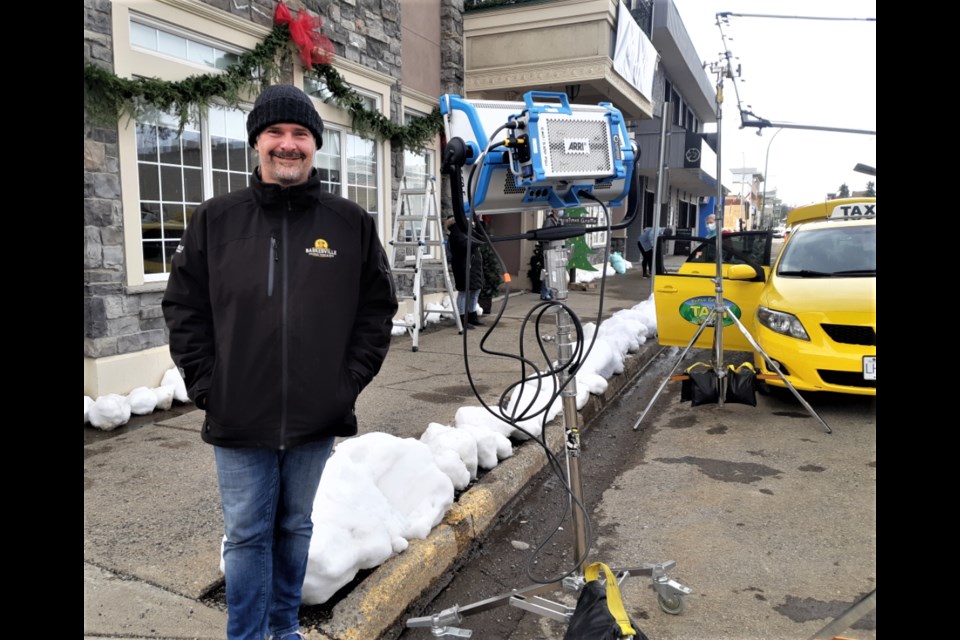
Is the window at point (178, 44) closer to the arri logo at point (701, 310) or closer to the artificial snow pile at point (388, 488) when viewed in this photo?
the artificial snow pile at point (388, 488)

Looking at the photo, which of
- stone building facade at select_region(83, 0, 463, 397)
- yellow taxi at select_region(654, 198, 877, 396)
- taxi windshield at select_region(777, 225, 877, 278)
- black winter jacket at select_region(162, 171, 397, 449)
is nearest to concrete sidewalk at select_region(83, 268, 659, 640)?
stone building facade at select_region(83, 0, 463, 397)

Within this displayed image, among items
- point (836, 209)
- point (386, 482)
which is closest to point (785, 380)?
point (386, 482)

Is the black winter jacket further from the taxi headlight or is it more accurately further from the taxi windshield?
the taxi windshield

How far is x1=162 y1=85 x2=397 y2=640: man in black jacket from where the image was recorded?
2059mm

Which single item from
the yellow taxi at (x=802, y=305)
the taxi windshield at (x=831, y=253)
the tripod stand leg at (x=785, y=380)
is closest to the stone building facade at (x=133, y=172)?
the yellow taxi at (x=802, y=305)

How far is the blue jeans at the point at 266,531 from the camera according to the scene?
6.95ft

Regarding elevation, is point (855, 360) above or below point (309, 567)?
above

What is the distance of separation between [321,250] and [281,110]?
44 cm

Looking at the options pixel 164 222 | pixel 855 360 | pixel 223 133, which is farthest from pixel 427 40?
pixel 855 360

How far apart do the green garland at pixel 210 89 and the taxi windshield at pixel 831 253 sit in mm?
4871

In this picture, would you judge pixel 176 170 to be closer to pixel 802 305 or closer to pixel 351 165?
pixel 351 165
